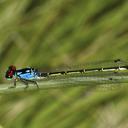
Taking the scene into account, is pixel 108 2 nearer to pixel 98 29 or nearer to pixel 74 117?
pixel 98 29

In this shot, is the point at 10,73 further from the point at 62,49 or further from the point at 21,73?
the point at 62,49

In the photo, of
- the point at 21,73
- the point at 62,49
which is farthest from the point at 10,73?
the point at 62,49

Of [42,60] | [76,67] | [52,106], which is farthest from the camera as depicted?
[76,67]

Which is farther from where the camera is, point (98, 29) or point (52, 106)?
point (98, 29)

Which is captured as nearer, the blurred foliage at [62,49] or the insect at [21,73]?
the blurred foliage at [62,49]

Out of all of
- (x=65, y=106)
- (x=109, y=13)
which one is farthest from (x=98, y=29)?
(x=65, y=106)

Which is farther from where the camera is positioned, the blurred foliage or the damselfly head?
the damselfly head

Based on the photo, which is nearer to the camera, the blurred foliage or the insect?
the blurred foliage

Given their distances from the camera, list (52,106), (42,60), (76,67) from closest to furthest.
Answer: (52,106)
(42,60)
(76,67)

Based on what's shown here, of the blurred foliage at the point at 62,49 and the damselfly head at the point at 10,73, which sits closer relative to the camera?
the blurred foliage at the point at 62,49
